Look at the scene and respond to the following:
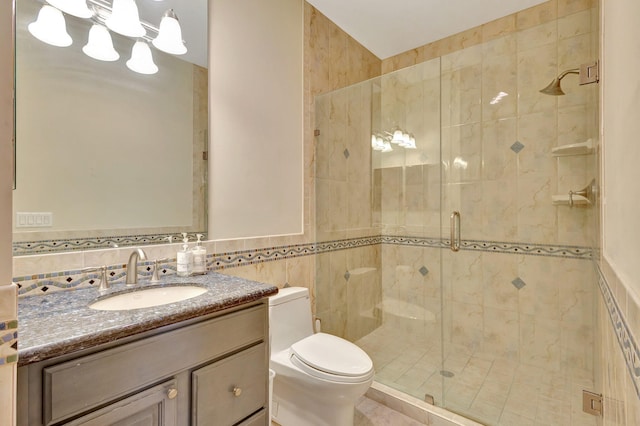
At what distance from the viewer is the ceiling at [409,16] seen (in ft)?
6.86

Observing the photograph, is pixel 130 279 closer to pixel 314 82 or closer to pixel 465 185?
pixel 314 82

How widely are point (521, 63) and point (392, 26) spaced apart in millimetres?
984

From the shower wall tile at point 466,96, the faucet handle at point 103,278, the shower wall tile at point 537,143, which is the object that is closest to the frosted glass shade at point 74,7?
the faucet handle at point 103,278

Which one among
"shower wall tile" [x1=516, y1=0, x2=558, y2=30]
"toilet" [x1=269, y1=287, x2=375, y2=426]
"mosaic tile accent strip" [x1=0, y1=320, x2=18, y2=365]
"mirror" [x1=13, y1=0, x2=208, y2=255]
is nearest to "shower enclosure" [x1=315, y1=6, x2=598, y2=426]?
"shower wall tile" [x1=516, y1=0, x2=558, y2=30]

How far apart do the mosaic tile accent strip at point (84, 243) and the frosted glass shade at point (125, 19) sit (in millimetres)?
879

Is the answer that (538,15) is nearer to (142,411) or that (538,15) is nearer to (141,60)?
(141,60)

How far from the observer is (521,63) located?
2027 mm

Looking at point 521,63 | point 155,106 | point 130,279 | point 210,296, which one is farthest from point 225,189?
point 521,63

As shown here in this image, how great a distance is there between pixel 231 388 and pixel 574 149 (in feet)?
7.60

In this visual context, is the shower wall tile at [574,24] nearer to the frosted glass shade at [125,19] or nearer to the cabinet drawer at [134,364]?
the frosted glass shade at [125,19]

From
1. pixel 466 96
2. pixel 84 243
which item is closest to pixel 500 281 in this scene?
pixel 466 96

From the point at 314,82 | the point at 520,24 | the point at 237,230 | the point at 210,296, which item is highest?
the point at 520,24

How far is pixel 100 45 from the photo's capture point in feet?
3.98

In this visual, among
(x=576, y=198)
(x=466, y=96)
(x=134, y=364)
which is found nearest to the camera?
(x=134, y=364)
